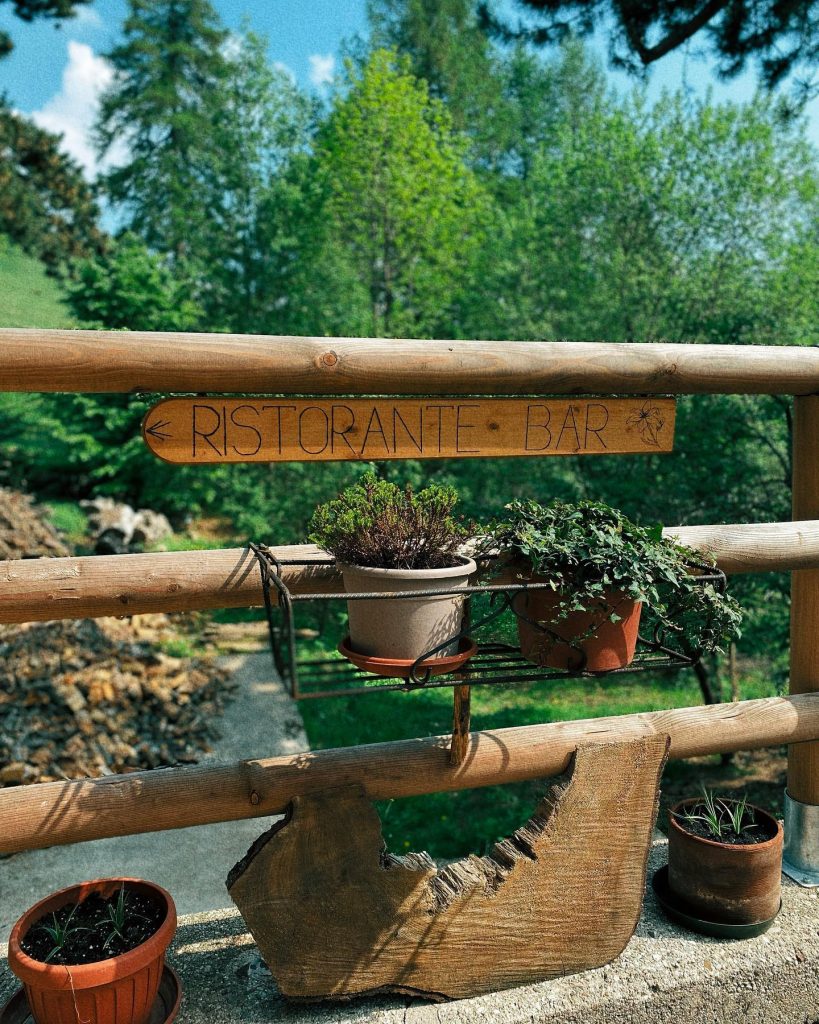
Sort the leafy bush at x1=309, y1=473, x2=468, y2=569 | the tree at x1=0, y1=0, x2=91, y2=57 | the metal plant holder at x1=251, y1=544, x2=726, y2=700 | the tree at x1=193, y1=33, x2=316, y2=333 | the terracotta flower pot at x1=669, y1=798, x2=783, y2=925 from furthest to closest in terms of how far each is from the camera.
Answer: the tree at x1=193, y1=33, x2=316, y2=333 → the tree at x1=0, y1=0, x2=91, y2=57 → the terracotta flower pot at x1=669, y1=798, x2=783, y2=925 → the leafy bush at x1=309, y1=473, x2=468, y2=569 → the metal plant holder at x1=251, y1=544, x2=726, y2=700

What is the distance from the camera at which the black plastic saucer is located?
217cm

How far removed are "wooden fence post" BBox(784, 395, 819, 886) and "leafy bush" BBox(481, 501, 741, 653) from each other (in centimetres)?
68

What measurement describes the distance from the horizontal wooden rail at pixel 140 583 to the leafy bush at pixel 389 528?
20 centimetres

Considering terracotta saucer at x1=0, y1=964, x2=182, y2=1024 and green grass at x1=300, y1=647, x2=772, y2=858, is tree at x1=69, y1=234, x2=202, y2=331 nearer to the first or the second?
green grass at x1=300, y1=647, x2=772, y2=858

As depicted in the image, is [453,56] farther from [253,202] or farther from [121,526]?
[121,526]

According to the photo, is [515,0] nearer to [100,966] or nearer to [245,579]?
Result: [245,579]

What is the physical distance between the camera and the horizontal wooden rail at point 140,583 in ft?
5.95

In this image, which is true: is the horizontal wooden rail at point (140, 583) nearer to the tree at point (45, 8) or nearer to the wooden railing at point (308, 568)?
the wooden railing at point (308, 568)

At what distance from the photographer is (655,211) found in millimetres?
8156

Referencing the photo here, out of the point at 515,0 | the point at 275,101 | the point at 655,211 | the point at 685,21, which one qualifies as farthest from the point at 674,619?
the point at 275,101

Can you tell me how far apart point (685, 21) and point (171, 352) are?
190 inches

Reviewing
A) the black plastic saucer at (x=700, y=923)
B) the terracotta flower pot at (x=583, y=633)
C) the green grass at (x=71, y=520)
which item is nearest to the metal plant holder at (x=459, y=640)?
the terracotta flower pot at (x=583, y=633)

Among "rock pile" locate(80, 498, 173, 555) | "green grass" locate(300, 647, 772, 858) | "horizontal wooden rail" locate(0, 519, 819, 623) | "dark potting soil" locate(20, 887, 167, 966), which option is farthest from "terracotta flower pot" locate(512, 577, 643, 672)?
"rock pile" locate(80, 498, 173, 555)

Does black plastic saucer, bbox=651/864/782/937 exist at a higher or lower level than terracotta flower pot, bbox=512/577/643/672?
lower
